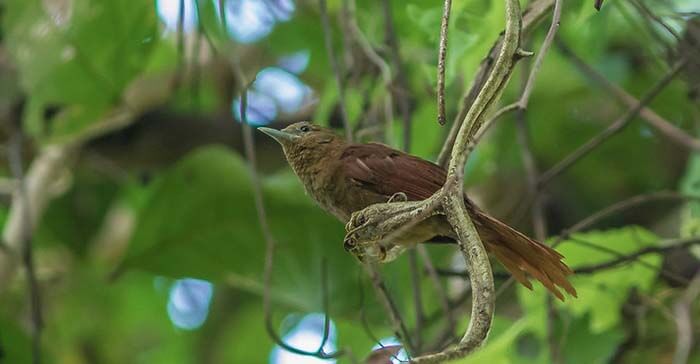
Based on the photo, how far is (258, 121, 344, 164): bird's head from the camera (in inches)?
87.9

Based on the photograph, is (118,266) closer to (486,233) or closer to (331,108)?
(331,108)

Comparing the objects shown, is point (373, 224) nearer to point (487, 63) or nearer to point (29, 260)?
point (487, 63)

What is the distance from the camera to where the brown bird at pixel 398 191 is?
1.81m

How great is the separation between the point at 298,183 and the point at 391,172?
1.28 metres

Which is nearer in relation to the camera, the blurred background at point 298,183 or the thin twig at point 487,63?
the thin twig at point 487,63

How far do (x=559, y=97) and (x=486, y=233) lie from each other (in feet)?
6.85

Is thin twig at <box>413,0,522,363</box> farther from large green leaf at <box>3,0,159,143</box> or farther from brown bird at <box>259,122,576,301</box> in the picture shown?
large green leaf at <box>3,0,159,143</box>

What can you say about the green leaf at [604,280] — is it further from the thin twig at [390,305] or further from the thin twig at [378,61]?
the thin twig at [390,305]

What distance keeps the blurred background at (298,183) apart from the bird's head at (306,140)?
0.07m

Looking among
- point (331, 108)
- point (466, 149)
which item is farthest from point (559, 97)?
point (466, 149)

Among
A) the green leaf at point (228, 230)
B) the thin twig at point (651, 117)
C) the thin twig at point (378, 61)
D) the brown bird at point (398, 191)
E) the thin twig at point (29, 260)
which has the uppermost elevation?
the brown bird at point (398, 191)

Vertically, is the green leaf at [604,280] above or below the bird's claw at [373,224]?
below

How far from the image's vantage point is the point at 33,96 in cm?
322

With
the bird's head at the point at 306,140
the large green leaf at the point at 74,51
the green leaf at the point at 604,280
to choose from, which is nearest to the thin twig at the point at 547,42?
the bird's head at the point at 306,140
